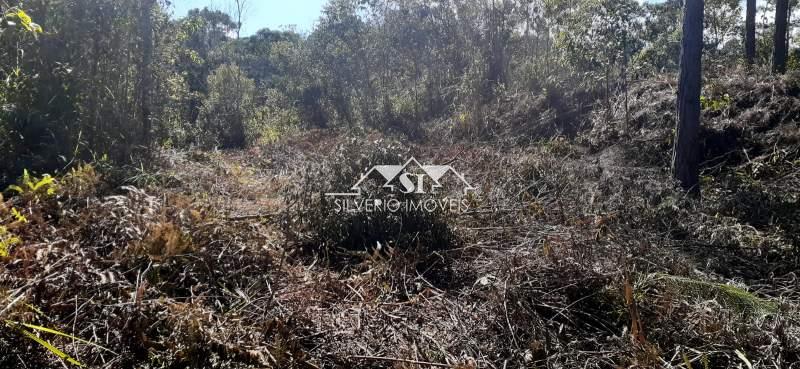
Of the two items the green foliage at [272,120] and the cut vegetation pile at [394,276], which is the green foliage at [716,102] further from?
the green foliage at [272,120]

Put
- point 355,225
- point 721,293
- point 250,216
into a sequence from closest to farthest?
point 721,293
point 355,225
point 250,216

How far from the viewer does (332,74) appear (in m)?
13.7

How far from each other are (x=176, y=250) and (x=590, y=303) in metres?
2.23

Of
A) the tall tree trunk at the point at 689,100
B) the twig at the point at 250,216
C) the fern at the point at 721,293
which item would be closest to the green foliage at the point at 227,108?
the twig at the point at 250,216

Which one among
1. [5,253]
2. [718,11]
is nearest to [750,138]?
[5,253]

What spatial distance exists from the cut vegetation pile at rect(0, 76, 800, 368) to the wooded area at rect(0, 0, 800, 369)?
1 cm

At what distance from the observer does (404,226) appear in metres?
3.60

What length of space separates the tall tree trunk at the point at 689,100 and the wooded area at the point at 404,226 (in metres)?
0.02

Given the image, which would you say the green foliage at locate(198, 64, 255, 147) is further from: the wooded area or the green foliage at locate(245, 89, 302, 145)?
the wooded area

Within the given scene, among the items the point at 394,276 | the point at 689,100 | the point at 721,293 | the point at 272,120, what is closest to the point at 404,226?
the point at 394,276

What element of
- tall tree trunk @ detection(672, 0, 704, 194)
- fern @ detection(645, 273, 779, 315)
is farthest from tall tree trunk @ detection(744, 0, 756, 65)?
fern @ detection(645, 273, 779, 315)

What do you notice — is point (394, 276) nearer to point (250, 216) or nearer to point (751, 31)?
point (250, 216)

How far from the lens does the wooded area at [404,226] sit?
216 centimetres

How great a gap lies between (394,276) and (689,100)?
3622mm
